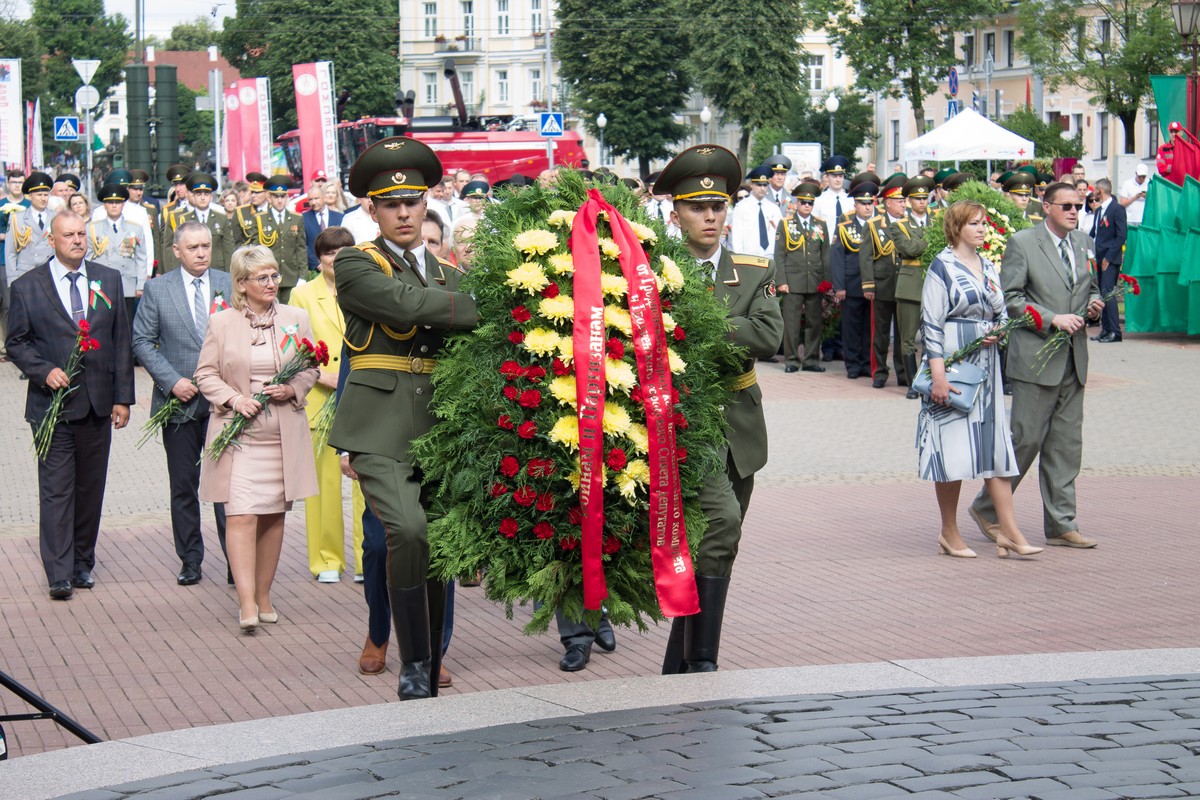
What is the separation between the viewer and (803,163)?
47938 mm

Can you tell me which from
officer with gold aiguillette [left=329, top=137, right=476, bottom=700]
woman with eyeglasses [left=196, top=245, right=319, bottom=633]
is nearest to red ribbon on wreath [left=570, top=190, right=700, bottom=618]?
officer with gold aiguillette [left=329, top=137, right=476, bottom=700]

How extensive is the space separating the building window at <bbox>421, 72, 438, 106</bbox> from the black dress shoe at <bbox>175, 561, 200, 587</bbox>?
9884 centimetres

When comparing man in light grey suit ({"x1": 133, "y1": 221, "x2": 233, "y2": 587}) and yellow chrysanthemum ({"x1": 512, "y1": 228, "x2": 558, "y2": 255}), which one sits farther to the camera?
man in light grey suit ({"x1": 133, "y1": 221, "x2": 233, "y2": 587})

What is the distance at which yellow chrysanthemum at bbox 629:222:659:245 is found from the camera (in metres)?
5.99

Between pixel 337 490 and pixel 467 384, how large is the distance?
3365 mm

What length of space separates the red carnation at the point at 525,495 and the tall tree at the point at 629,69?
7292 cm

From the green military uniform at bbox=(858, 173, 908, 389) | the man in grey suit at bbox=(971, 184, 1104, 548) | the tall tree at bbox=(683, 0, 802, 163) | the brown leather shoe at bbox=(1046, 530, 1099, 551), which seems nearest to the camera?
the brown leather shoe at bbox=(1046, 530, 1099, 551)

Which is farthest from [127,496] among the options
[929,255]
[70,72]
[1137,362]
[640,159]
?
[70,72]

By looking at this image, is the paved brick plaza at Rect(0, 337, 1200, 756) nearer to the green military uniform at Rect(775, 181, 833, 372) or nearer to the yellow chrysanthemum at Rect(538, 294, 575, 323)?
the yellow chrysanthemum at Rect(538, 294, 575, 323)

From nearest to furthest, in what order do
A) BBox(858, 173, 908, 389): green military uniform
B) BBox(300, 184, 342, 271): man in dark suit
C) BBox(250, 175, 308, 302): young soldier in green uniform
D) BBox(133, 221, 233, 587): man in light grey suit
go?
1. BBox(133, 221, 233, 587): man in light grey suit
2. BBox(858, 173, 908, 389): green military uniform
3. BBox(300, 184, 342, 271): man in dark suit
4. BBox(250, 175, 308, 302): young soldier in green uniform

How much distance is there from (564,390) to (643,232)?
26.6 inches

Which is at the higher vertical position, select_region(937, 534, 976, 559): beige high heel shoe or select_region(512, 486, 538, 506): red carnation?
select_region(512, 486, 538, 506): red carnation

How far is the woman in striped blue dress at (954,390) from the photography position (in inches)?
371

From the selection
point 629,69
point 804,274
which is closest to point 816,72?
point 629,69
